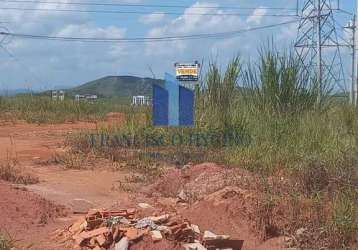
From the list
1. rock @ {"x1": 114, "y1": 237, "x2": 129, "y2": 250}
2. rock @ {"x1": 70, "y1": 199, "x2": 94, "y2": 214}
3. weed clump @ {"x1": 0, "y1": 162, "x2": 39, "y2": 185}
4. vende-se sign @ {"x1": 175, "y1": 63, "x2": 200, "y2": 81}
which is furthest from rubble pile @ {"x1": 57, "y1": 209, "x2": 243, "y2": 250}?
vende-se sign @ {"x1": 175, "y1": 63, "x2": 200, "y2": 81}

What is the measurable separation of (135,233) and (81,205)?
265 cm

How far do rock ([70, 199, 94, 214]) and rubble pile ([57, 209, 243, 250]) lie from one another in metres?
1.54

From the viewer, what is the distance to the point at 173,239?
5652 mm

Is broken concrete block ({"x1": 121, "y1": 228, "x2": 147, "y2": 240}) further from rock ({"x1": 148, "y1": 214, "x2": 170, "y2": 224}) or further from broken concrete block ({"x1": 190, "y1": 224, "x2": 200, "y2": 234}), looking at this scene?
broken concrete block ({"x1": 190, "y1": 224, "x2": 200, "y2": 234})

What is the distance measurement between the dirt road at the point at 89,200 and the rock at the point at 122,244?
0.77 metres

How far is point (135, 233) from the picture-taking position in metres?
5.62

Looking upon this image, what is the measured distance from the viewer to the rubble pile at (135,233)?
5.57 meters

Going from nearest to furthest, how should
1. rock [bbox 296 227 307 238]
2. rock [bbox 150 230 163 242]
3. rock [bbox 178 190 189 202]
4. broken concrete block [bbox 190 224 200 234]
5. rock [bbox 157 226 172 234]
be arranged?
rock [bbox 150 230 163 242], rock [bbox 157 226 172 234], broken concrete block [bbox 190 224 200 234], rock [bbox 296 227 307 238], rock [bbox 178 190 189 202]

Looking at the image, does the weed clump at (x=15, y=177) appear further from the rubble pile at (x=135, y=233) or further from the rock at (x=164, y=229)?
the rock at (x=164, y=229)

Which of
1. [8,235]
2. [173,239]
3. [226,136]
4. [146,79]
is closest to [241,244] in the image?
[173,239]

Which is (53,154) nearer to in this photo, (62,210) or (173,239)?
(62,210)

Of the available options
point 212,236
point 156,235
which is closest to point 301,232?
point 212,236

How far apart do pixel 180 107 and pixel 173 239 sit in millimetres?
8192

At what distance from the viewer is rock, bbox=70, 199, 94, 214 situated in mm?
7807
